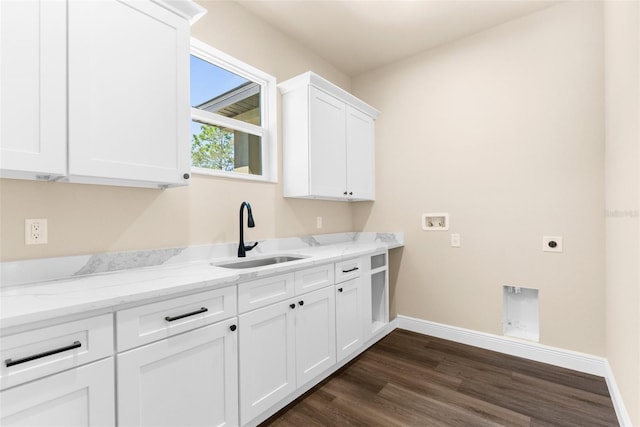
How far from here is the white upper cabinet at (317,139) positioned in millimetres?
2564

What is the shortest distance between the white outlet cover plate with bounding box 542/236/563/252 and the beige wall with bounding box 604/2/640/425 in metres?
0.28

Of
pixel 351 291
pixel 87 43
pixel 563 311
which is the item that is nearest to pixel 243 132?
pixel 87 43

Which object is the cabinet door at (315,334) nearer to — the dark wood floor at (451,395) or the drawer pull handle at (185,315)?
the dark wood floor at (451,395)

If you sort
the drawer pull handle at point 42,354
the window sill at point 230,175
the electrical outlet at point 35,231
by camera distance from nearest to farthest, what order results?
the drawer pull handle at point 42,354, the electrical outlet at point 35,231, the window sill at point 230,175

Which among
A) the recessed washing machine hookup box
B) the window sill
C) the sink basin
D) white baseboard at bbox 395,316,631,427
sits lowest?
white baseboard at bbox 395,316,631,427

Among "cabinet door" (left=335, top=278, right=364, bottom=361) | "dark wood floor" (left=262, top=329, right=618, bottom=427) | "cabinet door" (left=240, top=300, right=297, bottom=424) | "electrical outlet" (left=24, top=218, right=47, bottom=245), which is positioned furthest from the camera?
"cabinet door" (left=335, top=278, right=364, bottom=361)

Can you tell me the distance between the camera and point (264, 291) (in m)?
1.71

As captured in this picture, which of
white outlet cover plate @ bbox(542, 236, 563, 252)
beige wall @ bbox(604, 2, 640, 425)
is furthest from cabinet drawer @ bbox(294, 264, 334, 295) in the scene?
white outlet cover plate @ bbox(542, 236, 563, 252)

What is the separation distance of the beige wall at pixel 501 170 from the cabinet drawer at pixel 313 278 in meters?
1.33

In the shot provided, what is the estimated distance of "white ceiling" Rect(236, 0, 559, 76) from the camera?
7.93ft

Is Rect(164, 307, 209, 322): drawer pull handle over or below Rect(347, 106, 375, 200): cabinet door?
below

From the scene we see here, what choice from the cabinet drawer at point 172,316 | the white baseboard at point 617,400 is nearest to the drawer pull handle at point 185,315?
the cabinet drawer at point 172,316

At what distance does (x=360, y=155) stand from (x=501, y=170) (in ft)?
4.28

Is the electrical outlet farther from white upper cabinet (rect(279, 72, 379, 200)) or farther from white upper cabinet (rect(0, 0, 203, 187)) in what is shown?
white upper cabinet (rect(279, 72, 379, 200))
